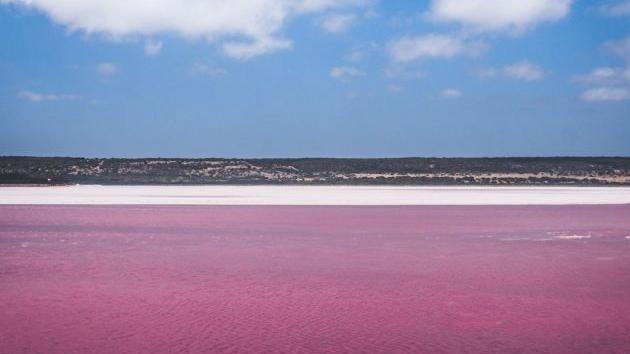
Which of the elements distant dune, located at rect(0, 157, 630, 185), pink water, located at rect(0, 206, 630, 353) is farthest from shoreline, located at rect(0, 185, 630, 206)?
distant dune, located at rect(0, 157, 630, 185)

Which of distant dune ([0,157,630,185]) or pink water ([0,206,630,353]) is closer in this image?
pink water ([0,206,630,353])

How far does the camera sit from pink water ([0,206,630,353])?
19.9 feet

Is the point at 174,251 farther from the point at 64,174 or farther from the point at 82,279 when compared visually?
the point at 64,174

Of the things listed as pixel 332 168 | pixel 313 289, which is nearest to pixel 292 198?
pixel 313 289

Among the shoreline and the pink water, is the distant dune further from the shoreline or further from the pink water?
the pink water

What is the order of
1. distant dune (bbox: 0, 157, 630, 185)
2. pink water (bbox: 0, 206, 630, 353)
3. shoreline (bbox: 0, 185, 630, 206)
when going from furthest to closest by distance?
distant dune (bbox: 0, 157, 630, 185) < shoreline (bbox: 0, 185, 630, 206) < pink water (bbox: 0, 206, 630, 353)

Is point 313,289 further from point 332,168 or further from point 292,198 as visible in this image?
point 332,168

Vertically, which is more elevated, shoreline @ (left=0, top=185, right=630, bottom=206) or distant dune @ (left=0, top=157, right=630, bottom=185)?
distant dune @ (left=0, top=157, right=630, bottom=185)

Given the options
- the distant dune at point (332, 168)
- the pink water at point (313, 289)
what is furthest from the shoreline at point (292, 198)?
the distant dune at point (332, 168)

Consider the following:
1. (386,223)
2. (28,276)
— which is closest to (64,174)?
(386,223)

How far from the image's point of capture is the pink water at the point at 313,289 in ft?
19.9

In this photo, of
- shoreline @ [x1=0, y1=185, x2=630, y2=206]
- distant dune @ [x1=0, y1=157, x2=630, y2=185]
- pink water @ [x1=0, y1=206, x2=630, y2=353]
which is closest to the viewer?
pink water @ [x1=0, y1=206, x2=630, y2=353]

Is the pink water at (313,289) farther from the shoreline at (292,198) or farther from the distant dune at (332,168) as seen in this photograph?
the distant dune at (332,168)

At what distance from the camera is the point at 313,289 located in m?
8.26
